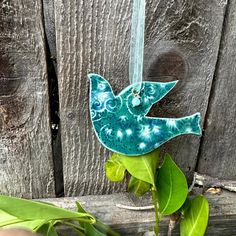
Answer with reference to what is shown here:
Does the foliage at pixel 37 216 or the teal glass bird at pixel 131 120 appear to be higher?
the teal glass bird at pixel 131 120

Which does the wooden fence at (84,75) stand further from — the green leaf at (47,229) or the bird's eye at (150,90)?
the green leaf at (47,229)

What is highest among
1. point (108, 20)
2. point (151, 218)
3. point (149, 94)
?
point (108, 20)

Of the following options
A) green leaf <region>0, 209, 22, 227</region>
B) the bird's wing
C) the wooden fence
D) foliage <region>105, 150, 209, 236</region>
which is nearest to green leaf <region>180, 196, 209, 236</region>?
foliage <region>105, 150, 209, 236</region>

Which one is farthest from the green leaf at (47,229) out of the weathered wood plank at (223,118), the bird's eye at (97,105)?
the weathered wood plank at (223,118)

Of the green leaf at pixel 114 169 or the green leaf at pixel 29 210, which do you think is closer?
the green leaf at pixel 29 210

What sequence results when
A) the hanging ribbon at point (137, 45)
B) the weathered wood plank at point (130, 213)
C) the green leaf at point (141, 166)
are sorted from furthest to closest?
the weathered wood plank at point (130, 213), the green leaf at point (141, 166), the hanging ribbon at point (137, 45)

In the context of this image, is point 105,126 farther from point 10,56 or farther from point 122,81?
point 10,56

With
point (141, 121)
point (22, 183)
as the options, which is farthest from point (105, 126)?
point (22, 183)

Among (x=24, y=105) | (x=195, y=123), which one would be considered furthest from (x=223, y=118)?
(x=24, y=105)
